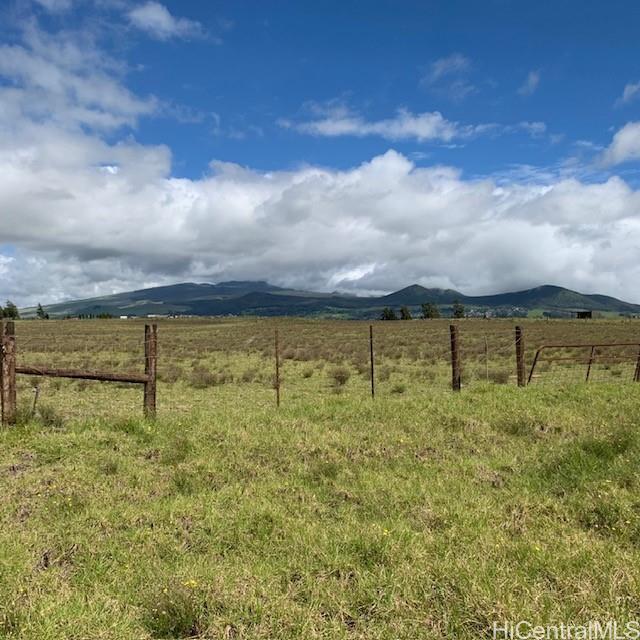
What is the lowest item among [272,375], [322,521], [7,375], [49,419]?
[272,375]

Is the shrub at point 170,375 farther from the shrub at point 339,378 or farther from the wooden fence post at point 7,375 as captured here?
the wooden fence post at point 7,375

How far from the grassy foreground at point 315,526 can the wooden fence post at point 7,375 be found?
0.46 m

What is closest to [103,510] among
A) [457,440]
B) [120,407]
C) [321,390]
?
[457,440]

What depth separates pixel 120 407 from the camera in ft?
46.9

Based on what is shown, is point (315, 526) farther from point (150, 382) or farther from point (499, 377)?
point (499, 377)

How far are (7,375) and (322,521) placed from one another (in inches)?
282

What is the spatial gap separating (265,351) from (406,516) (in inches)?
1172

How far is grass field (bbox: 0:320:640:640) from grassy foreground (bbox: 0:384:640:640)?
0.07ft

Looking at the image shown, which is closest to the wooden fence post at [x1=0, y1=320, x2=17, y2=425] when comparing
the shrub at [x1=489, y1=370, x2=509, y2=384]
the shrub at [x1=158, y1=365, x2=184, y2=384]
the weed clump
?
the weed clump

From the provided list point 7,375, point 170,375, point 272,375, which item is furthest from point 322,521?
point 170,375

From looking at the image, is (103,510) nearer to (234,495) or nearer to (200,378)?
(234,495)

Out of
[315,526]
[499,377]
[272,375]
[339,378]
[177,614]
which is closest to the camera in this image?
[177,614]

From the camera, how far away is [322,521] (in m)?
5.82

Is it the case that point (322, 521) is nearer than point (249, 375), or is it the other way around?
point (322, 521)
